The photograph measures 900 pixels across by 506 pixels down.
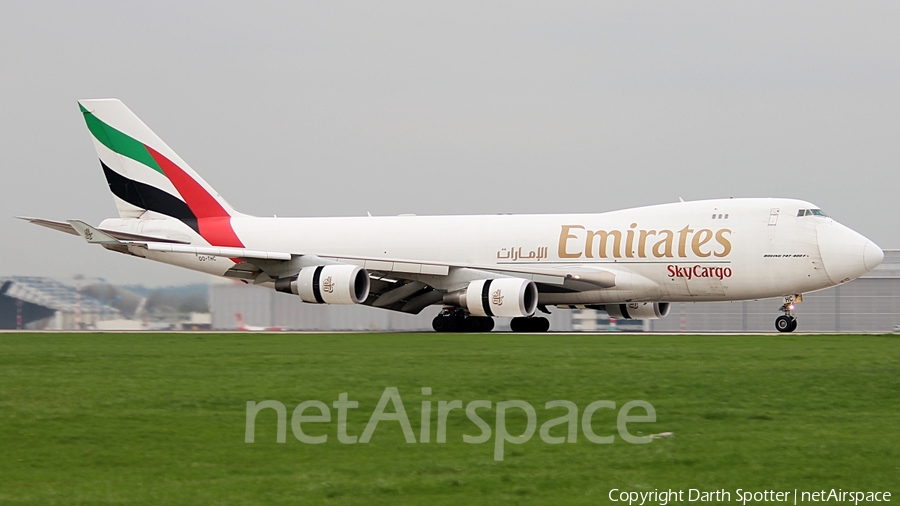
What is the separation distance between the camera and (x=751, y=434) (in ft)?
37.4

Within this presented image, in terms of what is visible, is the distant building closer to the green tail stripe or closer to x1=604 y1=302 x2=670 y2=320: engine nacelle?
the green tail stripe

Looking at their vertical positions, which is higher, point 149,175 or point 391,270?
point 149,175

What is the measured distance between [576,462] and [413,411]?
290cm

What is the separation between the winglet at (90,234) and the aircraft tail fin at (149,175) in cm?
487

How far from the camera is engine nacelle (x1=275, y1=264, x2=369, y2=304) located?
32.0 m

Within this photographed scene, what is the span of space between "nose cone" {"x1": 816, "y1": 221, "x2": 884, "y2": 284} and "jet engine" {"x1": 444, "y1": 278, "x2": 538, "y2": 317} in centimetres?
782

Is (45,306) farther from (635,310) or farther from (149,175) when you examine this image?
(635,310)

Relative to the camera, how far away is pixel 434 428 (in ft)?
38.3

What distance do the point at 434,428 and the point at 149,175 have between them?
28.5 metres

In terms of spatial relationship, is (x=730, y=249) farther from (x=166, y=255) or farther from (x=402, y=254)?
(x=166, y=255)

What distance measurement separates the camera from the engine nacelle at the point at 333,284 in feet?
105

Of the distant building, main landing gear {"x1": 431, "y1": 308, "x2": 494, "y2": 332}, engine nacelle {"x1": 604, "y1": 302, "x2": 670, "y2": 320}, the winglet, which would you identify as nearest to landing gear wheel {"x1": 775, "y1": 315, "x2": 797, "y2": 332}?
engine nacelle {"x1": 604, "y1": 302, "x2": 670, "y2": 320}

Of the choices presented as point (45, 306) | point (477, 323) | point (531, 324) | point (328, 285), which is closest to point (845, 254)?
point (531, 324)

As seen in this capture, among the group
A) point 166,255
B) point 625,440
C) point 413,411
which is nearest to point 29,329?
point 166,255
